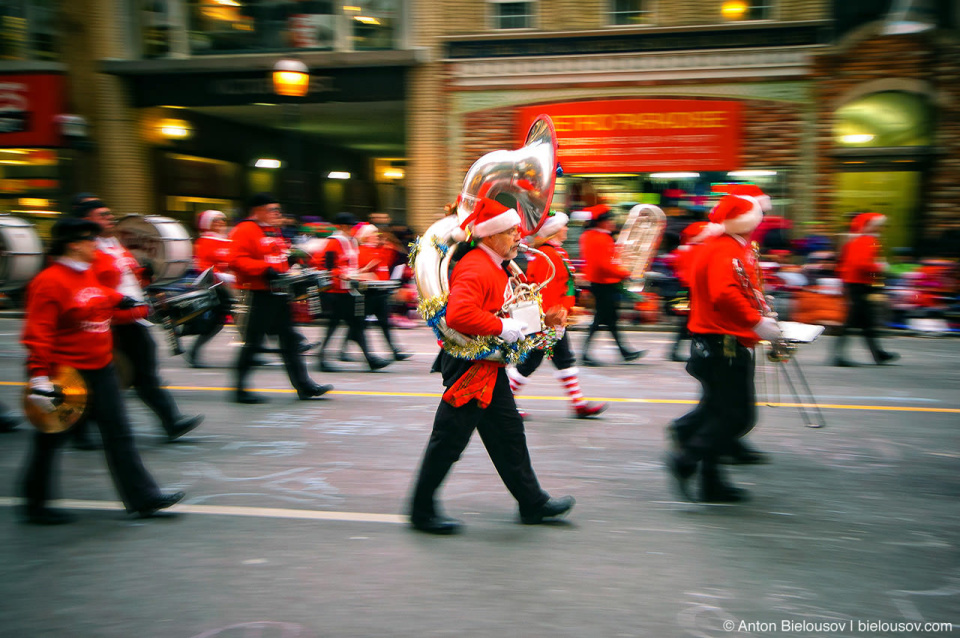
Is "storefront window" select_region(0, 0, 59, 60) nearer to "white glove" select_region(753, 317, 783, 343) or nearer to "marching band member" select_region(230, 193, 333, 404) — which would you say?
"marching band member" select_region(230, 193, 333, 404)

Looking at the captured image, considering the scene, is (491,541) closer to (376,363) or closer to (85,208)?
(85,208)

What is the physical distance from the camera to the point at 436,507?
4293 millimetres

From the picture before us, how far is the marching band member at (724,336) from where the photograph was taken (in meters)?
4.43

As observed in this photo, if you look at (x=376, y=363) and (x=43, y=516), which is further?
(x=376, y=363)

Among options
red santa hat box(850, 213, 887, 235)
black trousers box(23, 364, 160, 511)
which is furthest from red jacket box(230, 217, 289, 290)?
red santa hat box(850, 213, 887, 235)

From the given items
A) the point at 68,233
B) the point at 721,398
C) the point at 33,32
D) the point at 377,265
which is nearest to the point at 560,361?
the point at 721,398

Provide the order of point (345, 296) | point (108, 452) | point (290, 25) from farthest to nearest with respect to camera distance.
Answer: point (290, 25) → point (345, 296) → point (108, 452)

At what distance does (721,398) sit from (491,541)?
1.58 m

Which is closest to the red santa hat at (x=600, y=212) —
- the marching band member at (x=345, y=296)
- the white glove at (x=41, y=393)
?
the marching band member at (x=345, y=296)

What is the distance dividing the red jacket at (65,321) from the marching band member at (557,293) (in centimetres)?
289

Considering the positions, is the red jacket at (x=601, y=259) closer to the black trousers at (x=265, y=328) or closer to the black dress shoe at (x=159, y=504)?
the black trousers at (x=265, y=328)

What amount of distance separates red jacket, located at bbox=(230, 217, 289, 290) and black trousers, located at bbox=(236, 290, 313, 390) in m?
0.13

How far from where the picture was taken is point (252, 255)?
23.7 feet

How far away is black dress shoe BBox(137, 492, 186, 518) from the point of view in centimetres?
438
